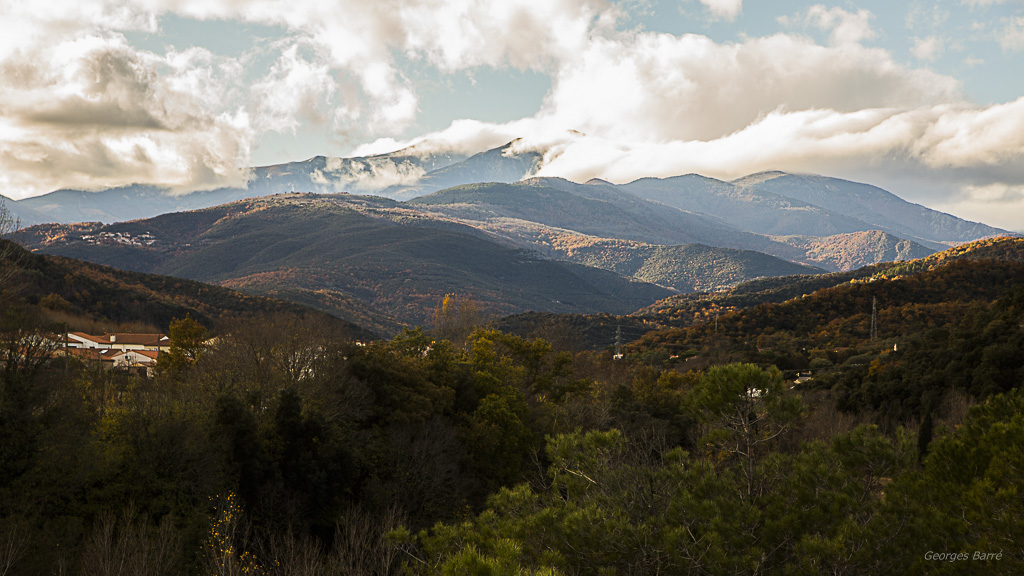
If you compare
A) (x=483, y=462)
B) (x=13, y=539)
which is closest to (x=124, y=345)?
(x=483, y=462)

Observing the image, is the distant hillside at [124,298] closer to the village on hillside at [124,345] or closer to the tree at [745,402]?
the village on hillside at [124,345]

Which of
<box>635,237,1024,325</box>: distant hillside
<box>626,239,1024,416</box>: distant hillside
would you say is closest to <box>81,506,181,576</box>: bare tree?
<box>626,239,1024,416</box>: distant hillside

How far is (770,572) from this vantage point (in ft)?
36.7

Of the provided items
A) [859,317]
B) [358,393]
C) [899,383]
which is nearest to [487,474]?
[358,393]

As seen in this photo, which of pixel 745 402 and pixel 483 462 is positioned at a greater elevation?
pixel 745 402

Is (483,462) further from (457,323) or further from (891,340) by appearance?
(891,340)

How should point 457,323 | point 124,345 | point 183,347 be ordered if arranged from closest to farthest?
1. point 183,347
2. point 124,345
3. point 457,323

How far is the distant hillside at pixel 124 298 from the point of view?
71188 millimetres

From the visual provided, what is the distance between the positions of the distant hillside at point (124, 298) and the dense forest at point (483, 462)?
23298 mm

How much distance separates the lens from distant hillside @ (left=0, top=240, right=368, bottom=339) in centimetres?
7119

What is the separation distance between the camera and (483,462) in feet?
120

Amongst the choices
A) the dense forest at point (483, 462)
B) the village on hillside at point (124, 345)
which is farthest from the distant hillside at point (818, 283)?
the village on hillside at point (124, 345)

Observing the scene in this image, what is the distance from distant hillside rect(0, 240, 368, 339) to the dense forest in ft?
76.4

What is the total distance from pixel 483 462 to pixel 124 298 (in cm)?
7659
